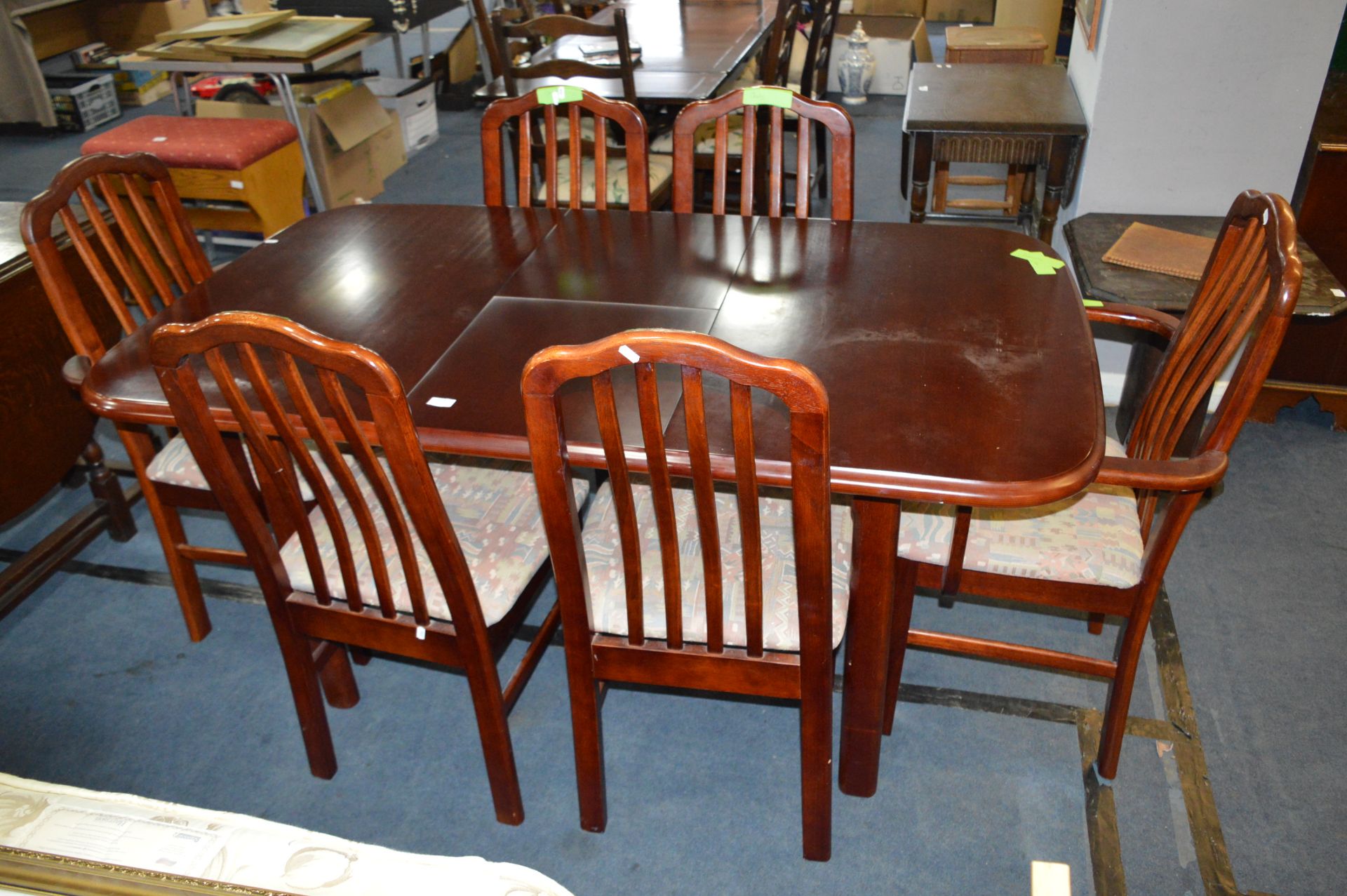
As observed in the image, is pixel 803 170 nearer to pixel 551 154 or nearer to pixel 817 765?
pixel 551 154

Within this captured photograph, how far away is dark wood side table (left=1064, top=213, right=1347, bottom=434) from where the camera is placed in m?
2.16

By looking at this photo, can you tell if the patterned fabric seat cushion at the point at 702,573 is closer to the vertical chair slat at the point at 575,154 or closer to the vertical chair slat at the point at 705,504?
the vertical chair slat at the point at 705,504

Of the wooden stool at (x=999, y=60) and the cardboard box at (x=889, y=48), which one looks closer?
the wooden stool at (x=999, y=60)

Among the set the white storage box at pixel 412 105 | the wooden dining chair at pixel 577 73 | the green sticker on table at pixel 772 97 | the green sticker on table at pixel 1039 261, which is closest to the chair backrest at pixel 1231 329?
the green sticker on table at pixel 1039 261

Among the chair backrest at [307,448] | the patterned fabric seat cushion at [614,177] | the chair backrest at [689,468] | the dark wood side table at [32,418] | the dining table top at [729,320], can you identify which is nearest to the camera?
the chair backrest at [689,468]

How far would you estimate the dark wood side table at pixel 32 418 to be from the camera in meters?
2.06

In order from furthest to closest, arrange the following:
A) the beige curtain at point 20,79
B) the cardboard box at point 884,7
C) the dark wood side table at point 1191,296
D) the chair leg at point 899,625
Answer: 1. the cardboard box at point 884,7
2. the beige curtain at point 20,79
3. the dark wood side table at point 1191,296
4. the chair leg at point 899,625

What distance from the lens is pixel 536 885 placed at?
892 mm

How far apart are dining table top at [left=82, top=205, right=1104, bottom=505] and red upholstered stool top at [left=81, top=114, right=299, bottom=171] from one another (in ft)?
4.27

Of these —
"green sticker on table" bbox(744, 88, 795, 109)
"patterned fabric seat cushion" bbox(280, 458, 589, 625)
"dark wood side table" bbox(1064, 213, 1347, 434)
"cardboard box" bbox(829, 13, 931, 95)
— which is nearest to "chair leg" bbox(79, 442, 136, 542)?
"patterned fabric seat cushion" bbox(280, 458, 589, 625)

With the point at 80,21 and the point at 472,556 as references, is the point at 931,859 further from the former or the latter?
the point at 80,21

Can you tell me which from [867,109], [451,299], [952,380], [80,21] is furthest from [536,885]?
[80,21]

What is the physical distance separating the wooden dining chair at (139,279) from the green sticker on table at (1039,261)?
1.58 m

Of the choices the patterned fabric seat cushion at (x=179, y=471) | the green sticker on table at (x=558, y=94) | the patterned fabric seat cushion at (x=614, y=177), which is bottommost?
the patterned fabric seat cushion at (x=179, y=471)
